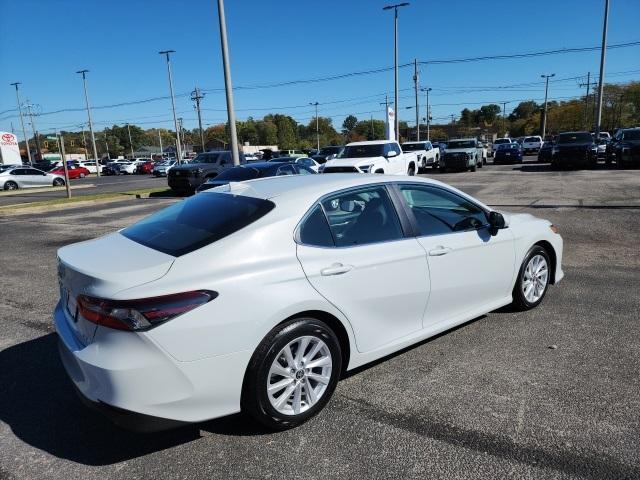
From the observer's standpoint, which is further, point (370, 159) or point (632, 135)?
point (632, 135)

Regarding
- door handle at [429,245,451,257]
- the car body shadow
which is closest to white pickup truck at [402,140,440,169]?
door handle at [429,245,451,257]

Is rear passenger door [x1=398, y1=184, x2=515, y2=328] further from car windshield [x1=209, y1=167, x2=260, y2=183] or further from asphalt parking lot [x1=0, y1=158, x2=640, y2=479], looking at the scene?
car windshield [x1=209, y1=167, x2=260, y2=183]

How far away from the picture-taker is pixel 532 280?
479cm

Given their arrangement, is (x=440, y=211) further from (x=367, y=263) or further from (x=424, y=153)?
(x=424, y=153)

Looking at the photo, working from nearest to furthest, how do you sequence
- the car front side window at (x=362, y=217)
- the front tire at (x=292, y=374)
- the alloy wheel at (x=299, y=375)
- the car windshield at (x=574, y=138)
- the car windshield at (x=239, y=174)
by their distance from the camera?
the front tire at (x=292, y=374) < the alloy wheel at (x=299, y=375) < the car front side window at (x=362, y=217) < the car windshield at (x=239, y=174) < the car windshield at (x=574, y=138)

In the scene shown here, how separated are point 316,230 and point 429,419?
143 centimetres

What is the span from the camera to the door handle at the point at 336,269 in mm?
3035

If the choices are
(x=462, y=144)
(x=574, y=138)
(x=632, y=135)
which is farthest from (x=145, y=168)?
(x=632, y=135)

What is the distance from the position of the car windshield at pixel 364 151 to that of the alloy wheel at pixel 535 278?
48.8 ft

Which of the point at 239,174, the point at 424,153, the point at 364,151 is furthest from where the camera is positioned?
the point at 424,153

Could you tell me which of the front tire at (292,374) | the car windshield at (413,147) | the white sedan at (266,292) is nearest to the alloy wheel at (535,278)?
the white sedan at (266,292)

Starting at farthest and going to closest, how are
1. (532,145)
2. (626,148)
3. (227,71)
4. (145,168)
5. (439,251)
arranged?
(145,168)
(532,145)
(626,148)
(227,71)
(439,251)

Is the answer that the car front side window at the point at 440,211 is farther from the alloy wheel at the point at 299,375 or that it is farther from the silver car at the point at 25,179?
the silver car at the point at 25,179

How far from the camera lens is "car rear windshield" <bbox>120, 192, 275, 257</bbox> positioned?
9.84 ft
